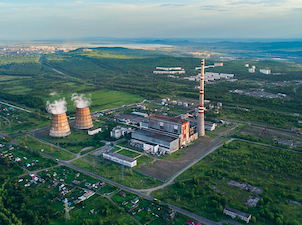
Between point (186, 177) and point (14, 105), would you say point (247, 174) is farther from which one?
point (14, 105)

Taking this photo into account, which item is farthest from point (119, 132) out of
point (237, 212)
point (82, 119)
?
point (237, 212)

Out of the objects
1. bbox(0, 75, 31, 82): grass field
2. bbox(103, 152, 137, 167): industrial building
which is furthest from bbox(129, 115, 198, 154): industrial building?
bbox(0, 75, 31, 82): grass field

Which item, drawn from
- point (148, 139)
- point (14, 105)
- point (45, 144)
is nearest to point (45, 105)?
point (14, 105)

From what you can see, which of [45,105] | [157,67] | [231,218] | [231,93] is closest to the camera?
[231,218]

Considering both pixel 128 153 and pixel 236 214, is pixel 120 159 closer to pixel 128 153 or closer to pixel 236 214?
pixel 128 153

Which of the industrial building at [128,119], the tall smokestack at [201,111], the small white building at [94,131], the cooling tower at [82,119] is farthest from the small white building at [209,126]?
the cooling tower at [82,119]

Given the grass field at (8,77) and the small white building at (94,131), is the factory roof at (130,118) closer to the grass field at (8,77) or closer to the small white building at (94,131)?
the small white building at (94,131)
